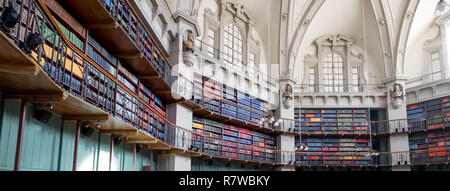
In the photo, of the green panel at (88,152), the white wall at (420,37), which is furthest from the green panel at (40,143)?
the white wall at (420,37)

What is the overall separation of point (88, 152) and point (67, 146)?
71 centimetres

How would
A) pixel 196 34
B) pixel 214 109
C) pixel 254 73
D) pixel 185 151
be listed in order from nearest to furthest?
1. pixel 185 151
2. pixel 196 34
3. pixel 214 109
4. pixel 254 73

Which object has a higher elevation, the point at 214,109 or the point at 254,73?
the point at 254,73

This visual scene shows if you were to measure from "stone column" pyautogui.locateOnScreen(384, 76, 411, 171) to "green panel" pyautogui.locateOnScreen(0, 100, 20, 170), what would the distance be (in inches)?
551

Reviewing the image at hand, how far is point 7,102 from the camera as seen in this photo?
4566 mm

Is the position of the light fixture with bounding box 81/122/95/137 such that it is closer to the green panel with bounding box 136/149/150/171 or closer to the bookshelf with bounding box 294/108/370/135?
the green panel with bounding box 136/149/150/171

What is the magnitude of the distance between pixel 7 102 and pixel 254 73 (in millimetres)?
11723

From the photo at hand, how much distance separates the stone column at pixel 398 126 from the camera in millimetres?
15516

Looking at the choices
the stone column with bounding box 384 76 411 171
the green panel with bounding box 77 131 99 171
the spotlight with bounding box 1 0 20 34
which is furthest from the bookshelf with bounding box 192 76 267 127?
the spotlight with bounding box 1 0 20 34

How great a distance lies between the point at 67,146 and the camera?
19.1 feet
